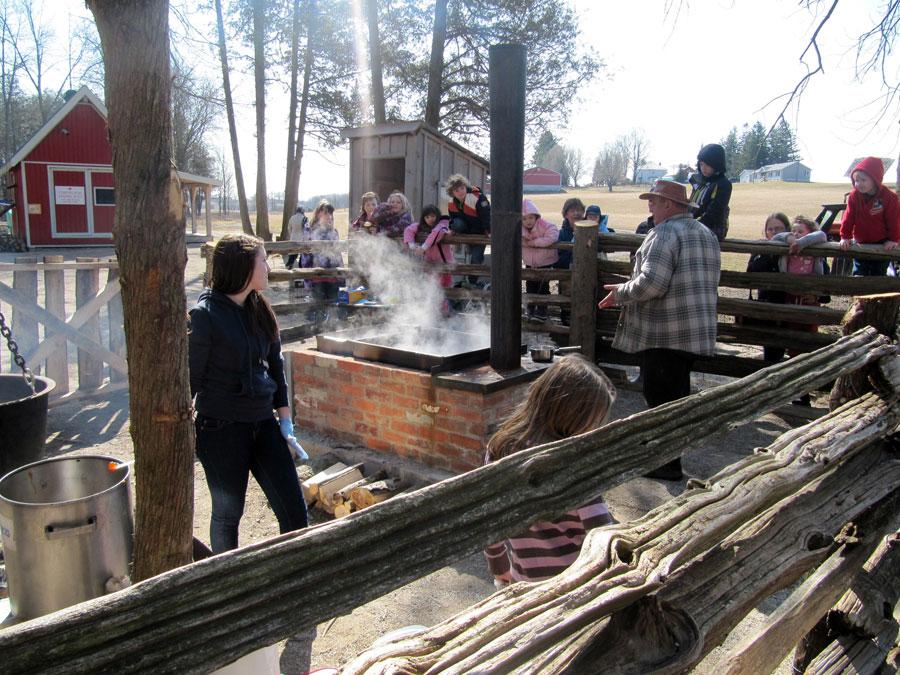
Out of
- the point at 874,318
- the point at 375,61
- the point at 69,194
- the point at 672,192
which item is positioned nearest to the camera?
the point at 874,318

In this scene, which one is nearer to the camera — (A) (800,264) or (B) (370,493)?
(B) (370,493)

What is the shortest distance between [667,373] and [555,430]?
2583mm

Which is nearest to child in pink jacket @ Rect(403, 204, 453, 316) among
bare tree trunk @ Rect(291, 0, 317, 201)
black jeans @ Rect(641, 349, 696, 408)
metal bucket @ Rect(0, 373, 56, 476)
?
black jeans @ Rect(641, 349, 696, 408)

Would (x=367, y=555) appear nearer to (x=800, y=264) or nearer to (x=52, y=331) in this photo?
(x=800, y=264)

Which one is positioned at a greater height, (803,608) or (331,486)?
(803,608)

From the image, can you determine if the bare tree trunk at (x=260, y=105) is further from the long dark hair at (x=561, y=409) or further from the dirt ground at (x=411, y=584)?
the long dark hair at (x=561, y=409)

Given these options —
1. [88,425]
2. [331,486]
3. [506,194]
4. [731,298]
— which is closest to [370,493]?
[331,486]

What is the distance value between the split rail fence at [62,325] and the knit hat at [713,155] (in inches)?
195

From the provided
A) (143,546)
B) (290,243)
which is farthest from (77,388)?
(143,546)

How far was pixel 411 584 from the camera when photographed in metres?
3.62

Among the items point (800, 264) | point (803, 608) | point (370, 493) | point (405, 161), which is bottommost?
point (370, 493)

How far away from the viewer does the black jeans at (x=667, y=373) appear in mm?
4480

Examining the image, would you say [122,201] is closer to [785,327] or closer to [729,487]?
[729,487]

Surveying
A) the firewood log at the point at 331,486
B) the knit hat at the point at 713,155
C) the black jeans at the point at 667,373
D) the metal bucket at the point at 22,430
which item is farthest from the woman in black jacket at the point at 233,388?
the knit hat at the point at 713,155
